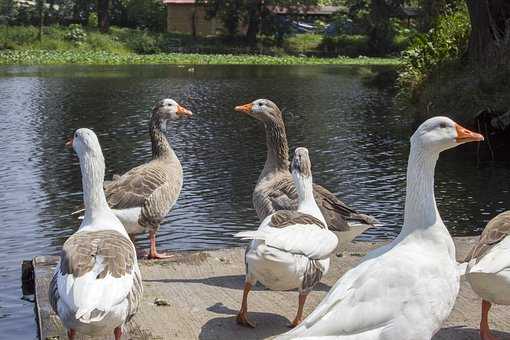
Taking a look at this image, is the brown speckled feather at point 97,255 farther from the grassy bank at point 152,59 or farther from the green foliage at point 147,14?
the green foliage at point 147,14

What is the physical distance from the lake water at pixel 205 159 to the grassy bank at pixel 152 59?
57.9ft

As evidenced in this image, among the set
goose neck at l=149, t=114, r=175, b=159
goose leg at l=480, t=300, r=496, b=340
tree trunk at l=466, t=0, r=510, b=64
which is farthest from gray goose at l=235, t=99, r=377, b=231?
tree trunk at l=466, t=0, r=510, b=64

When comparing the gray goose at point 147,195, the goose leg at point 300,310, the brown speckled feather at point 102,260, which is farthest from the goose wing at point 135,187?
the goose leg at point 300,310

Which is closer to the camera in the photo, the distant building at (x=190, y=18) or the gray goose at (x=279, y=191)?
the gray goose at (x=279, y=191)

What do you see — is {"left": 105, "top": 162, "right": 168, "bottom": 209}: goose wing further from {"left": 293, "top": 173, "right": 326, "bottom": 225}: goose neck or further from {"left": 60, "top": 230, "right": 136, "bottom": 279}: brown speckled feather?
{"left": 60, "top": 230, "right": 136, "bottom": 279}: brown speckled feather

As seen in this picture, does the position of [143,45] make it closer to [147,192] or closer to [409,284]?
[147,192]

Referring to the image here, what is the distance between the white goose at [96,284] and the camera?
5773 mm

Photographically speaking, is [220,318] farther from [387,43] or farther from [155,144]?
[387,43]

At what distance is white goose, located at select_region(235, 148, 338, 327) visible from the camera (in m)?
6.62

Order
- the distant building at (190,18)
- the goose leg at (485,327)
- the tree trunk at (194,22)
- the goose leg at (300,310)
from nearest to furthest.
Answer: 1. the goose leg at (485,327)
2. the goose leg at (300,310)
3. the tree trunk at (194,22)
4. the distant building at (190,18)

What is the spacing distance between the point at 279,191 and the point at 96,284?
377 centimetres

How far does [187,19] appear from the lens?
273 feet

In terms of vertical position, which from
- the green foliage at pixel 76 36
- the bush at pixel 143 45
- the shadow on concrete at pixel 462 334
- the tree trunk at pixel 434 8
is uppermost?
the tree trunk at pixel 434 8

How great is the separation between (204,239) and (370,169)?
745 cm
